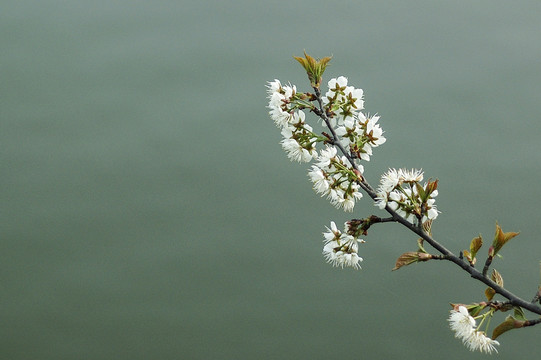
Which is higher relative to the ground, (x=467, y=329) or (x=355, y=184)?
(x=355, y=184)

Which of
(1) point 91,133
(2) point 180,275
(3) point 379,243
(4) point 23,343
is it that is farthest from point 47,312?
(3) point 379,243

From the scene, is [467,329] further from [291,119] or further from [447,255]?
[291,119]

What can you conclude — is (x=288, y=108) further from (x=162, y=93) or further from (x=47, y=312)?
(x=162, y=93)

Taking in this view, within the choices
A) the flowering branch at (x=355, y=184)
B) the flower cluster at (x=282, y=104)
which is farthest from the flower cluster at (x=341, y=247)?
the flower cluster at (x=282, y=104)

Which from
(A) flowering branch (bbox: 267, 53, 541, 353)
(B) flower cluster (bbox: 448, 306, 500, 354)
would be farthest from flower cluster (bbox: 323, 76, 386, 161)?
(B) flower cluster (bbox: 448, 306, 500, 354)

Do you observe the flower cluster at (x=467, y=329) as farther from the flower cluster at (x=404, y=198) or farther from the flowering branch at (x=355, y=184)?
the flower cluster at (x=404, y=198)

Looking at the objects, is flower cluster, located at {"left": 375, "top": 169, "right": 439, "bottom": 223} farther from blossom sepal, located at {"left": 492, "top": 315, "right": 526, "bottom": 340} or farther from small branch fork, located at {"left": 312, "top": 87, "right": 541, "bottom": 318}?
blossom sepal, located at {"left": 492, "top": 315, "right": 526, "bottom": 340}

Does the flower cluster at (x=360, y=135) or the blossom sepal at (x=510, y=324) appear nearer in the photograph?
the blossom sepal at (x=510, y=324)

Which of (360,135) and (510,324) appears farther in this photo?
(360,135)

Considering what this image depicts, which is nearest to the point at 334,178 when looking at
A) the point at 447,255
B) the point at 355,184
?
the point at 355,184
